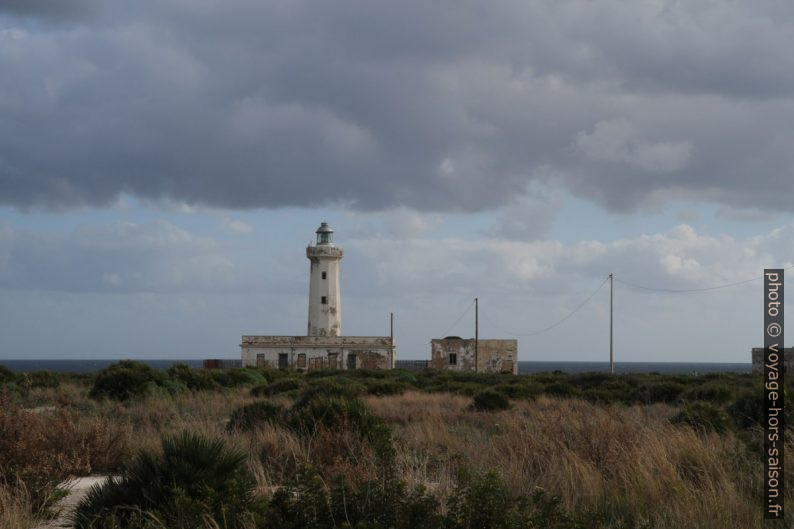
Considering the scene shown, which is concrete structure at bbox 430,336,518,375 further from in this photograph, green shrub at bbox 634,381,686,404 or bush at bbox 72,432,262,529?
bush at bbox 72,432,262,529

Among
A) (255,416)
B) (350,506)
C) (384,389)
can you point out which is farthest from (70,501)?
(384,389)

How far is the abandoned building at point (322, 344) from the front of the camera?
59.1 metres

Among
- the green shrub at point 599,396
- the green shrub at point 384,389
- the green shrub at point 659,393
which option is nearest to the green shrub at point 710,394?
the green shrub at point 659,393

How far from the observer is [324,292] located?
201 ft

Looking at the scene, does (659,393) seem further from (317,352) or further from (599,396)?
(317,352)

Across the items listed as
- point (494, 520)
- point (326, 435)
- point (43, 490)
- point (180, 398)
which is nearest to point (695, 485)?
point (494, 520)

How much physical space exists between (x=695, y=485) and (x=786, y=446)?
2060mm

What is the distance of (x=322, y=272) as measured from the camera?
61.4m

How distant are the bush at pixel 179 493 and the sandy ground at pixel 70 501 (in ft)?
0.76

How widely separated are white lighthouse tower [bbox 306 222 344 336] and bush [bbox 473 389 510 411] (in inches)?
1585

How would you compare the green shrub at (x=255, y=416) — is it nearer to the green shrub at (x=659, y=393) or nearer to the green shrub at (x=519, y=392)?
the green shrub at (x=519, y=392)

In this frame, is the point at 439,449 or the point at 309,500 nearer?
the point at 309,500

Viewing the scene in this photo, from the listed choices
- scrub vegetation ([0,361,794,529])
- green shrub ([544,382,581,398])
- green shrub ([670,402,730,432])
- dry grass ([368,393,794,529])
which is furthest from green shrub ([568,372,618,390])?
dry grass ([368,393,794,529])

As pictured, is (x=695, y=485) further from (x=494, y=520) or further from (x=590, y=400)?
(x=590, y=400)
